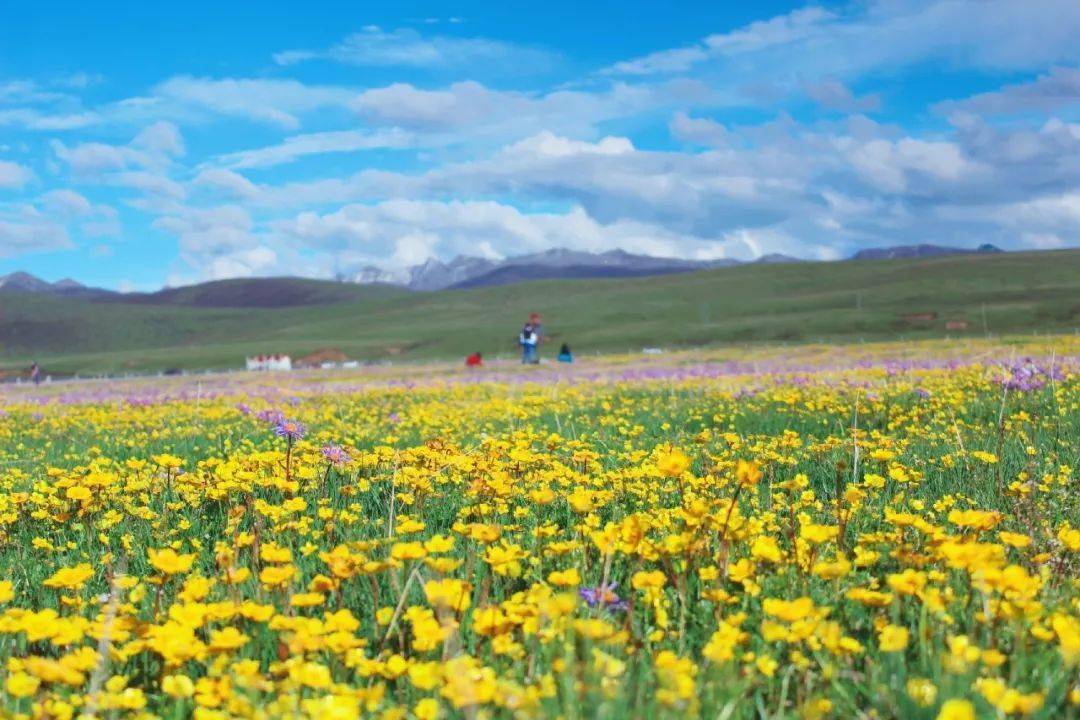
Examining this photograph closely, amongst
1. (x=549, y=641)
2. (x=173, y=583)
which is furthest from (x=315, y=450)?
(x=549, y=641)

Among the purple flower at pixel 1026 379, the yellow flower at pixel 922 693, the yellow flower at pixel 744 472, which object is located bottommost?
the yellow flower at pixel 922 693

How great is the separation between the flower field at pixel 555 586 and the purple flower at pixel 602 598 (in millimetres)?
23

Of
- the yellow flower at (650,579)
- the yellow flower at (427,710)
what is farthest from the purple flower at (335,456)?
the yellow flower at (427,710)

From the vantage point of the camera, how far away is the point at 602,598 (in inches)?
158

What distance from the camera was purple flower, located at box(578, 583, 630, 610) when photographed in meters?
4.09

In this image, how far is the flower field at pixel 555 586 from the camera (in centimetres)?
329

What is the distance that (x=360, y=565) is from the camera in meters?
4.36

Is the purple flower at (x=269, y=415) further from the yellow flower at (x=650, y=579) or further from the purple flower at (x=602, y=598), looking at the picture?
the yellow flower at (x=650, y=579)

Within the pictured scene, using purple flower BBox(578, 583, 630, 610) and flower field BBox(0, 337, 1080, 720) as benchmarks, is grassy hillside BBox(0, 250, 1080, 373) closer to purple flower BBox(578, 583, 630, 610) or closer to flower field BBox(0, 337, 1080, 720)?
flower field BBox(0, 337, 1080, 720)

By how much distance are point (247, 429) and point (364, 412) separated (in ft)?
8.96

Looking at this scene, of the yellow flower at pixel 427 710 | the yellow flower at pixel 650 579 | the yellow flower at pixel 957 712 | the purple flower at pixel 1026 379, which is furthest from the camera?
the purple flower at pixel 1026 379

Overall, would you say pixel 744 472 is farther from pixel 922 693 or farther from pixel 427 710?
pixel 427 710

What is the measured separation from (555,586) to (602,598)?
950mm

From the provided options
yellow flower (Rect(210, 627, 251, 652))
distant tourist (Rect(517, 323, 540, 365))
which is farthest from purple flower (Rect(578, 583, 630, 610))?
distant tourist (Rect(517, 323, 540, 365))
